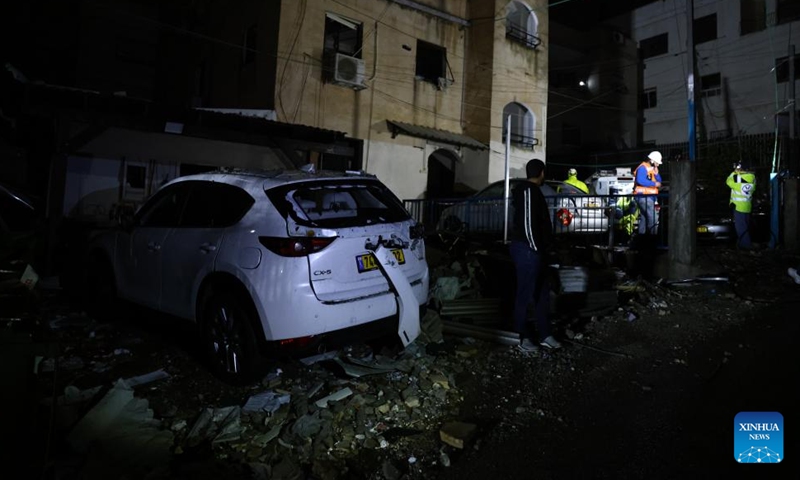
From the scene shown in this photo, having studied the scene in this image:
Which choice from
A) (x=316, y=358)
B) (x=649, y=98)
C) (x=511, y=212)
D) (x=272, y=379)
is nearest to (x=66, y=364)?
(x=272, y=379)

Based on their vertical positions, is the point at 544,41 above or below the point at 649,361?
above

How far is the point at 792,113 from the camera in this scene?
14.7m

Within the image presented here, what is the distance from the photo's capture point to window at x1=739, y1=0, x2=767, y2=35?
23109 mm

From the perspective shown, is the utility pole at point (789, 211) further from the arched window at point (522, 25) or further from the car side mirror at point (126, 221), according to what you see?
the car side mirror at point (126, 221)

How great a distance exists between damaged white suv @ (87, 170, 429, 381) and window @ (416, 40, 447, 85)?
511 inches

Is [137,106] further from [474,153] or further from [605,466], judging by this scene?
[474,153]

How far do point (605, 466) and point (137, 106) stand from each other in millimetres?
9272

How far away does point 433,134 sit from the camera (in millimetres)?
14664

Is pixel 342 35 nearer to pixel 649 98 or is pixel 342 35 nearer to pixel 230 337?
pixel 230 337

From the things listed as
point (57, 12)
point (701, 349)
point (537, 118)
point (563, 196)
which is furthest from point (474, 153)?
point (57, 12)

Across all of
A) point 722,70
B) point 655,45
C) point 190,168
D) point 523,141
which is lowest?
point 190,168

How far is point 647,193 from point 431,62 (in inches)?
410

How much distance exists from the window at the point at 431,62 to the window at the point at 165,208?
12651 millimetres

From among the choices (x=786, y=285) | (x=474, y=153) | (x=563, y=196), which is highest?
(x=474, y=153)
